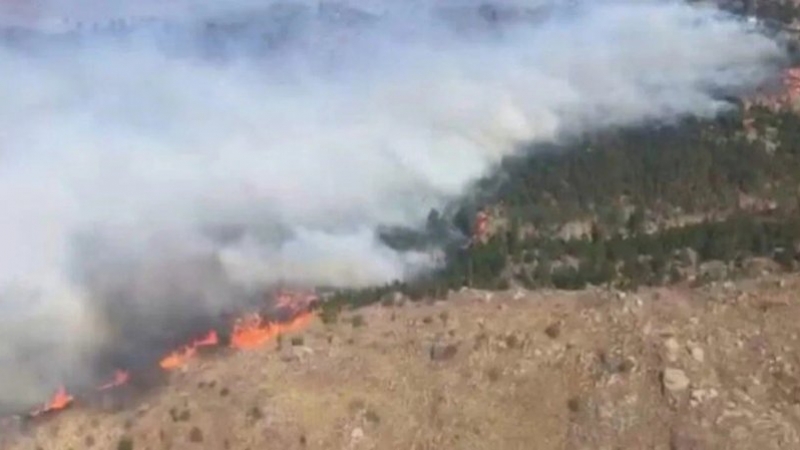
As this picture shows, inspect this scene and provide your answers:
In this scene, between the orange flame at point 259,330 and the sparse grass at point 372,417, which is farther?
the orange flame at point 259,330

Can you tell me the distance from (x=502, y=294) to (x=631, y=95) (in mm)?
36908

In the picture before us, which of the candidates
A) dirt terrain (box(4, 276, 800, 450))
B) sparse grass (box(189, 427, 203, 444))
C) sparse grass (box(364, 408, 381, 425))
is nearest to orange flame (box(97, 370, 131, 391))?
dirt terrain (box(4, 276, 800, 450))

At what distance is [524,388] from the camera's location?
32375 millimetres

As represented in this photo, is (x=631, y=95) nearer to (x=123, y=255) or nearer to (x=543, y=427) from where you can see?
(x=123, y=255)

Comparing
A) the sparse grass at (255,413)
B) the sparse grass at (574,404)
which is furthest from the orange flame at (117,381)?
the sparse grass at (574,404)

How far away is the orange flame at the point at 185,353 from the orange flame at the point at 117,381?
1066 millimetres

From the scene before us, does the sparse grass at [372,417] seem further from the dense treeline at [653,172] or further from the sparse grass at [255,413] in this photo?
the dense treeline at [653,172]

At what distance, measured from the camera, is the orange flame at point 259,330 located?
37219mm

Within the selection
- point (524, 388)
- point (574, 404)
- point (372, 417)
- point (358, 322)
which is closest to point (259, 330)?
point (358, 322)

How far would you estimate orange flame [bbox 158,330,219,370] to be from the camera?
1458 inches

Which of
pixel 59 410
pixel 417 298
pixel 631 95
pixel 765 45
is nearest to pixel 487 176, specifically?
pixel 631 95

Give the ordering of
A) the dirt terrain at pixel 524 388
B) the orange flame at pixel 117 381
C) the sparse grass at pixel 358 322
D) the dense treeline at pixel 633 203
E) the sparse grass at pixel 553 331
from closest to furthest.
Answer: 1. the dirt terrain at pixel 524 388
2. the sparse grass at pixel 553 331
3. the sparse grass at pixel 358 322
4. the orange flame at pixel 117 381
5. the dense treeline at pixel 633 203

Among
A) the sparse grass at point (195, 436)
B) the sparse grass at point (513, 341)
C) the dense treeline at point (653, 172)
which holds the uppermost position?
the sparse grass at point (513, 341)

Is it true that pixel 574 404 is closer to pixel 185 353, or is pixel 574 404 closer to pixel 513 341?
pixel 513 341
